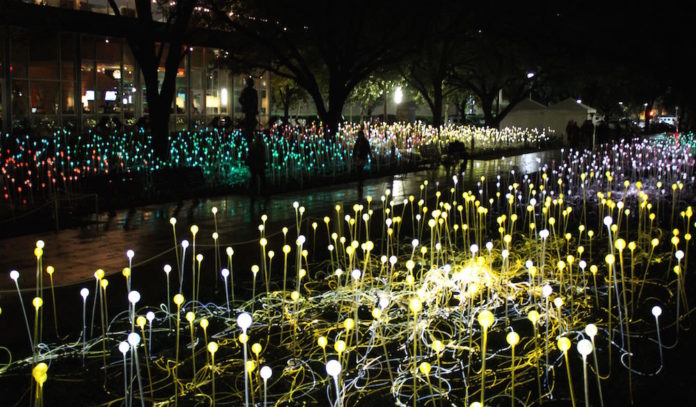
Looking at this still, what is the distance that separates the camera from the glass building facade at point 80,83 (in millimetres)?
26922

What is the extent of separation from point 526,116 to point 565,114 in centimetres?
230

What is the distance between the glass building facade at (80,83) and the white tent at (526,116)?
54.4 feet

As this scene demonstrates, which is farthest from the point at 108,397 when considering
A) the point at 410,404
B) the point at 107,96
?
the point at 107,96

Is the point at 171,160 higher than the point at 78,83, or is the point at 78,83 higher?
the point at 78,83

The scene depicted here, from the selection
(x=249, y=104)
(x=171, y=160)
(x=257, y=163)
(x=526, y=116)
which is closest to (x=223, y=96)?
(x=526, y=116)

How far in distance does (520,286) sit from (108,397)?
446 cm

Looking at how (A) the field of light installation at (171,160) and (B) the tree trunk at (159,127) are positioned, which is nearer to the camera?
(A) the field of light installation at (171,160)

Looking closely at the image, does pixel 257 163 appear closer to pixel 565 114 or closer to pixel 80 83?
pixel 80 83

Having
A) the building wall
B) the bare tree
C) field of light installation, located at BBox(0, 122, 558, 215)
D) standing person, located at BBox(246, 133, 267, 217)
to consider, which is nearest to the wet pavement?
standing person, located at BBox(246, 133, 267, 217)

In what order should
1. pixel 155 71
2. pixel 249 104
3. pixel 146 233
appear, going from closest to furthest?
pixel 146 233
pixel 249 104
pixel 155 71

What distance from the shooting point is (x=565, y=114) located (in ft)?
129

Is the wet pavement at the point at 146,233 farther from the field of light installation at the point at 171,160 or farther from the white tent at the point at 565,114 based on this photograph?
the white tent at the point at 565,114

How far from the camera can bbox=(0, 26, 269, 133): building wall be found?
26.9 metres

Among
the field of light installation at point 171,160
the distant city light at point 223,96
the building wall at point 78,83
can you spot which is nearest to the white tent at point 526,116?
the field of light installation at point 171,160
